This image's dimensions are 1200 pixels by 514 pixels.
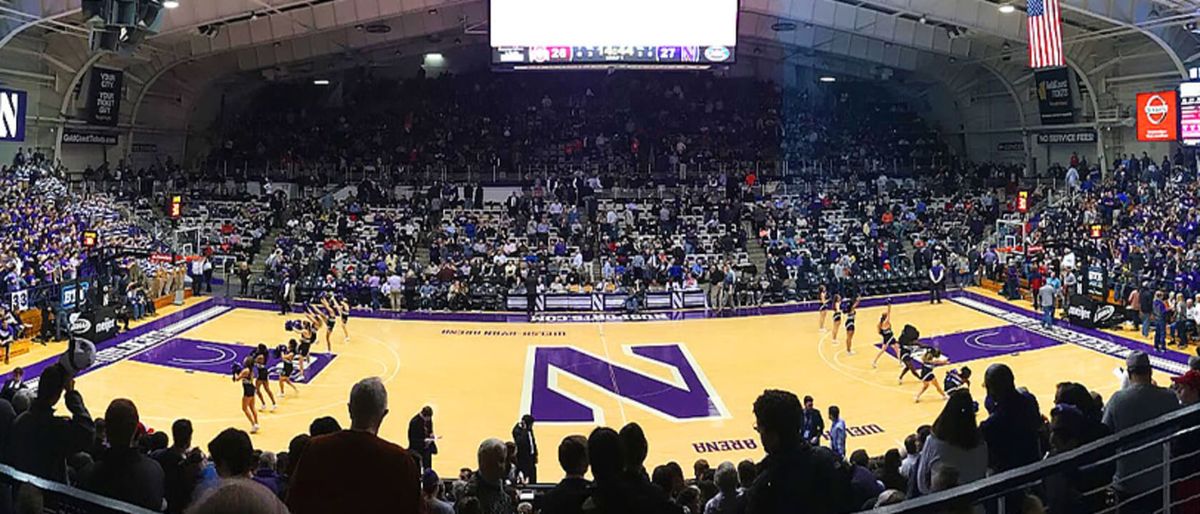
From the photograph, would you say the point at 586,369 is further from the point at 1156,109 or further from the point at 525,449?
the point at 1156,109

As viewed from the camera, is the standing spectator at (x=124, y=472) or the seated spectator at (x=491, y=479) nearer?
the standing spectator at (x=124, y=472)

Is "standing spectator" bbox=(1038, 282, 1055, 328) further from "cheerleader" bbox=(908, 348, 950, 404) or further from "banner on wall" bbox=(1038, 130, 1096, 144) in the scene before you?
"banner on wall" bbox=(1038, 130, 1096, 144)

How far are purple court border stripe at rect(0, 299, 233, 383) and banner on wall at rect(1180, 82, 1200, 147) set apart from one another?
91.3 ft

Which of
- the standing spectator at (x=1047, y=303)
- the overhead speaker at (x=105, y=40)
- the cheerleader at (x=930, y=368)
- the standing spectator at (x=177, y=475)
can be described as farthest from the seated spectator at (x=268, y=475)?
the standing spectator at (x=1047, y=303)

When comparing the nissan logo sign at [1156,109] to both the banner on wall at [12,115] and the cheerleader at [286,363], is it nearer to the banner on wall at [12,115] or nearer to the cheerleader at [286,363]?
the cheerleader at [286,363]

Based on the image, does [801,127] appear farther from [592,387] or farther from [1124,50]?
[592,387]

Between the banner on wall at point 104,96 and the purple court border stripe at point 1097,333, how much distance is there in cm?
2986

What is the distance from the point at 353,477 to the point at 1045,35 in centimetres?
2461

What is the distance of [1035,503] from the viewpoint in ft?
13.0

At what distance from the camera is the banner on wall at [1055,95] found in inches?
1422

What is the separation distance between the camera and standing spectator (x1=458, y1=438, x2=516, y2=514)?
241 inches

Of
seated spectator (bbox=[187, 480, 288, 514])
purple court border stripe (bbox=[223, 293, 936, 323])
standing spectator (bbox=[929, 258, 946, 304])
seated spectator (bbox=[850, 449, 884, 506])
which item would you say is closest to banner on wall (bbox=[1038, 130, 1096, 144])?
standing spectator (bbox=[929, 258, 946, 304])

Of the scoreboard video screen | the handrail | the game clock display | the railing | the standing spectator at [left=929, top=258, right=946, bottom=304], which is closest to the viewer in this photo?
the handrail

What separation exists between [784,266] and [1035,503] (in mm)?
28362
